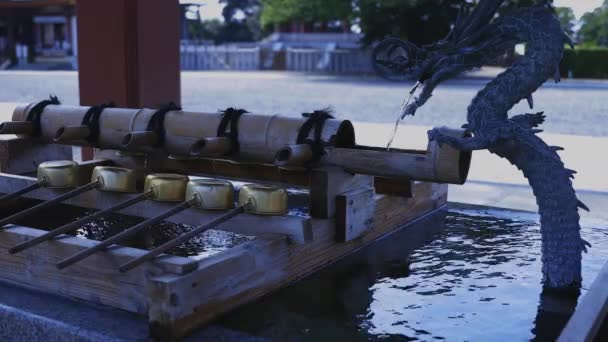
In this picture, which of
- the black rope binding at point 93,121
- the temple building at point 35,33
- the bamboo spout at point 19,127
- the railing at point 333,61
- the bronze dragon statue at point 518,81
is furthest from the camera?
the temple building at point 35,33

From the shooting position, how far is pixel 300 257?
2.38 m

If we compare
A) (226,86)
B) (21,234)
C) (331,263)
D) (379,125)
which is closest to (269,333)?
(331,263)

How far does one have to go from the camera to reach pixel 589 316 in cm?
189

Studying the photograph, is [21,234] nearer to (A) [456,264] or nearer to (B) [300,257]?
(B) [300,257]

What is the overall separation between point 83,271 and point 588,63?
90.8 feet

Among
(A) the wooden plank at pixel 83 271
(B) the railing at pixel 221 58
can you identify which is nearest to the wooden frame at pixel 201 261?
(A) the wooden plank at pixel 83 271

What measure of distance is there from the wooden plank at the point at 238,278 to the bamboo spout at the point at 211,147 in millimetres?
424

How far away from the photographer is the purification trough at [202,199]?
75.9 inches

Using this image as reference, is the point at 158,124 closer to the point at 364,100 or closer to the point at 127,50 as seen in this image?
the point at 127,50

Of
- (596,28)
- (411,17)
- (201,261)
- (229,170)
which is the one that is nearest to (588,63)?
(411,17)

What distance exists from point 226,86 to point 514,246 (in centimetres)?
1807

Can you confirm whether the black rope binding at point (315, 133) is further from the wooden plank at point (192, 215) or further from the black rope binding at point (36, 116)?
the black rope binding at point (36, 116)

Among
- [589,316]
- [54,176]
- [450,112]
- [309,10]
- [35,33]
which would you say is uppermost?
[309,10]

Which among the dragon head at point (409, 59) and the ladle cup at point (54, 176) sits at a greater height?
the dragon head at point (409, 59)
